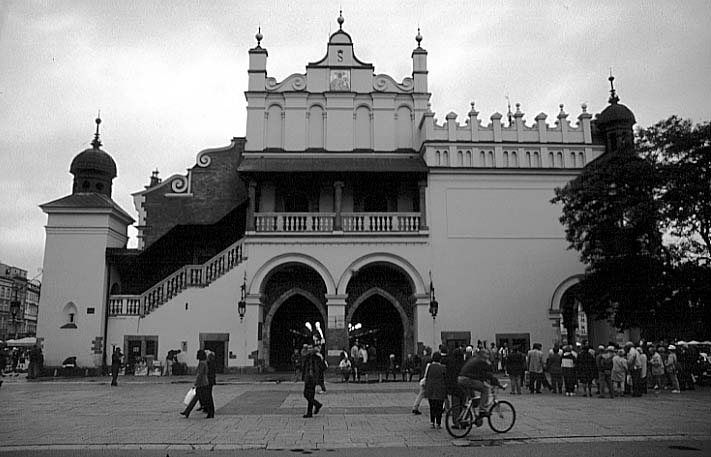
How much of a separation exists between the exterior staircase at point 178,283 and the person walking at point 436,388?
17066 mm

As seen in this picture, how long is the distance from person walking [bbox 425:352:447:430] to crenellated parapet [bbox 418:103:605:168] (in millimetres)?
17864

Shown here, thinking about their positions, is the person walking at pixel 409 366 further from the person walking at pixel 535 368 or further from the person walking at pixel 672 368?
the person walking at pixel 672 368

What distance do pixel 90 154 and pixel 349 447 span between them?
2629cm

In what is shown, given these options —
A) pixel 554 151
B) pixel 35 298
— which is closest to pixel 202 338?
pixel 554 151

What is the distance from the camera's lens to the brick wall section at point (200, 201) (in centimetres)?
3075

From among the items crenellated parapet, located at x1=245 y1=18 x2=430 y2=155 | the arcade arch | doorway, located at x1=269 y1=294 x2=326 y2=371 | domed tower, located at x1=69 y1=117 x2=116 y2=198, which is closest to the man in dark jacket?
the arcade arch

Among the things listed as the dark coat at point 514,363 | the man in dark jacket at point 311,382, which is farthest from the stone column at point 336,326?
the man in dark jacket at point 311,382

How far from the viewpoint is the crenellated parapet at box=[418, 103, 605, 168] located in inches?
1177

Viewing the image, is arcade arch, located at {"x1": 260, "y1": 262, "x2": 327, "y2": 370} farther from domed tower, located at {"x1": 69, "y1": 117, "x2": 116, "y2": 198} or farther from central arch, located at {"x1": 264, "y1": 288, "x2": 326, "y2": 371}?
domed tower, located at {"x1": 69, "y1": 117, "x2": 116, "y2": 198}

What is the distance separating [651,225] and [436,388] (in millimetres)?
13991

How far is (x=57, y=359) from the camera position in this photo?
2855cm

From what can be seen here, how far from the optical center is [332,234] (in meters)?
28.8

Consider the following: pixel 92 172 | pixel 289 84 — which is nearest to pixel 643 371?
pixel 289 84

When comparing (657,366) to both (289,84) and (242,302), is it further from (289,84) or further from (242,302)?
(289,84)
